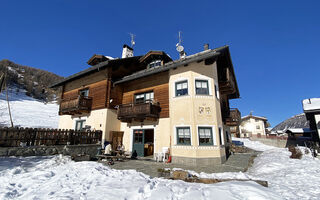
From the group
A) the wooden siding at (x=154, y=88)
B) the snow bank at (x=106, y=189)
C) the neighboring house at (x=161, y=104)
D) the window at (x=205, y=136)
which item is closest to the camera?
the snow bank at (x=106, y=189)

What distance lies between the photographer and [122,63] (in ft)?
56.8

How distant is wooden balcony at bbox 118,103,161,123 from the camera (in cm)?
1295

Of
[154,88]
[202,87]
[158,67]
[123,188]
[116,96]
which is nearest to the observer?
[123,188]

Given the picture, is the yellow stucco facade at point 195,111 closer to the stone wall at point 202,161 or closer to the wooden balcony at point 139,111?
the stone wall at point 202,161

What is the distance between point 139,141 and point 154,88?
5.50 meters

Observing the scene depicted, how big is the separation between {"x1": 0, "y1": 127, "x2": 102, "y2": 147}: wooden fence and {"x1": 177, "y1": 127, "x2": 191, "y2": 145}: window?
25.7ft

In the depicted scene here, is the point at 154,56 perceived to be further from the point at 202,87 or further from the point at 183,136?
the point at 183,136

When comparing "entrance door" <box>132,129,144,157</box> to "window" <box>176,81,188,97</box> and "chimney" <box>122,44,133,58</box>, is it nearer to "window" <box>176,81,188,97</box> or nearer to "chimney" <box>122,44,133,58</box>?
"window" <box>176,81,188,97</box>

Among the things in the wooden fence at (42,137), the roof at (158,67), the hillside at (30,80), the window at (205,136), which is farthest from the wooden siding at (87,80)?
the hillside at (30,80)

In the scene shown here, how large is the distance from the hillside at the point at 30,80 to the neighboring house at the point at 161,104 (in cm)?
4961

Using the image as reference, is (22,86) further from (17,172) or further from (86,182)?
(86,182)

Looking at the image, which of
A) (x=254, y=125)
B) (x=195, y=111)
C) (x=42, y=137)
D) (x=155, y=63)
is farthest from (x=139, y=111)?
(x=254, y=125)

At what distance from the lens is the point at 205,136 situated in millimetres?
11742

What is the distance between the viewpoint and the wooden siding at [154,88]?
13.9 m
